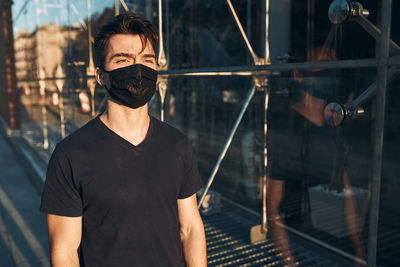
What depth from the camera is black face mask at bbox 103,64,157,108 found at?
86.7 inches

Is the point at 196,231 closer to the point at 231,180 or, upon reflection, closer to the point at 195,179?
the point at 195,179

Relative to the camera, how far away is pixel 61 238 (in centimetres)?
209

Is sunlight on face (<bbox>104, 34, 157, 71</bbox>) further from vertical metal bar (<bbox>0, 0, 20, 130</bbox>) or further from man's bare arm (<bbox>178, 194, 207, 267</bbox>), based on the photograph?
vertical metal bar (<bbox>0, 0, 20, 130</bbox>)

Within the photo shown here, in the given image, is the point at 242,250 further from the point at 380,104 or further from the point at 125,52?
the point at 125,52

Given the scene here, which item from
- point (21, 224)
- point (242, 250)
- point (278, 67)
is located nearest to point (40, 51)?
point (21, 224)

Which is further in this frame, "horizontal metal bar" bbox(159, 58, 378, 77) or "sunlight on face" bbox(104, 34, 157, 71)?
"horizontal metal bar" bbox(159, 58, 378, 77)

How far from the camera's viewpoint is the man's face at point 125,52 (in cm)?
218

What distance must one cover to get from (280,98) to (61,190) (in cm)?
463

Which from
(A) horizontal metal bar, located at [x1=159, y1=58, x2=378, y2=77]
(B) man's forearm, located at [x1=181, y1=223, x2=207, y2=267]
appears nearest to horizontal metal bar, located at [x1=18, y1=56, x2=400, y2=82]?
(A) horizontal metal bar, located at [x1=159, y1=58, x2=378, y2=77]

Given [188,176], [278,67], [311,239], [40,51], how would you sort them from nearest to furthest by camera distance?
[188,176] < [278,67] < [311,239] < [40,51]

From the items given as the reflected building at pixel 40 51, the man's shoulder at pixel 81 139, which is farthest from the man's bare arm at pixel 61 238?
the reflected building at pixel 40 51

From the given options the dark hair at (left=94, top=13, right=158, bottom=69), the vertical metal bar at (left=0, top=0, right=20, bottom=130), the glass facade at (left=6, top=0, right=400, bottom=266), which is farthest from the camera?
the vertical metal bar at (left=0, top=0, right=20, bottom=130)

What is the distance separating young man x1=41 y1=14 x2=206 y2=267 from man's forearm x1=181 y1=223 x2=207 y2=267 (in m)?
0.08

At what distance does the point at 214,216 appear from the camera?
17.6ft
